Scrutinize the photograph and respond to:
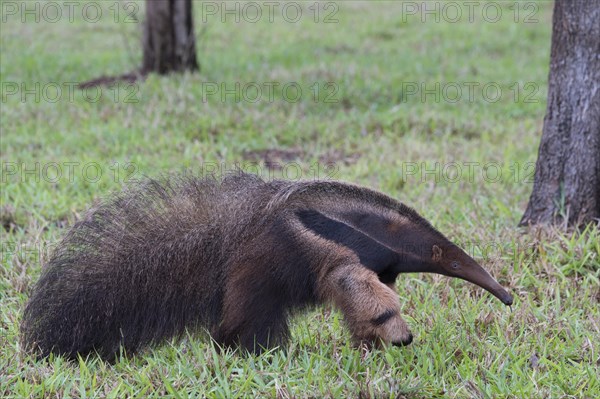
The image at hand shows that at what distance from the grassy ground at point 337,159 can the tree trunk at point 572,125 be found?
0.25 meters

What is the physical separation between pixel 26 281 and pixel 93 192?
5.98 ft

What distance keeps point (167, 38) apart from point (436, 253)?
720 cm

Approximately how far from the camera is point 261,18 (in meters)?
15.9

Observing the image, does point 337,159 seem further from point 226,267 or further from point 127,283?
point 127,283

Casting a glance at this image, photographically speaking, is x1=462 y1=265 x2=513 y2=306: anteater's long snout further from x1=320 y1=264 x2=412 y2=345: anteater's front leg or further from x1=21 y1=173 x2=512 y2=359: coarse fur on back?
x1=320 y1=264 x2=412 y2=345: anteater's front leg

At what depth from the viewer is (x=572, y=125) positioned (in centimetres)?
545

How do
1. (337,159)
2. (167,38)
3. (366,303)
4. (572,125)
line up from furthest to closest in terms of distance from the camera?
(167,38) → (337,159) → (572,125) → (366,303)

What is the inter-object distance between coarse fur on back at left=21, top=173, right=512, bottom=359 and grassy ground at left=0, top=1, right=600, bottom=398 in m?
0.14

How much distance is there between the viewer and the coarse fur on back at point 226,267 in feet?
12.5

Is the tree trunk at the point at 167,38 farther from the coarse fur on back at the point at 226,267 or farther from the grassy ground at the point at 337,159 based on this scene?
the coarse fur on back at the point at 226,267

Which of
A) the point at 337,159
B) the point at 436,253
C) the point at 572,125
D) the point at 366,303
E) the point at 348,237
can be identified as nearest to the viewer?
the point at 366,303

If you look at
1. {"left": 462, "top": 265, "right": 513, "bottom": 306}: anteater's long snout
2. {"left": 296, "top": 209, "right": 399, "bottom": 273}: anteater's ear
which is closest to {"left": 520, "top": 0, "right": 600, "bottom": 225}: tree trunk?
{"left": 462, "top": 265, "right": 513, "bottom": 306}: anteater's long snout

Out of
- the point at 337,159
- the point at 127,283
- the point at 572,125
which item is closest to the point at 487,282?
the point at 127,283

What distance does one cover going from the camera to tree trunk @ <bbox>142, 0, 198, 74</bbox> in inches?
408
